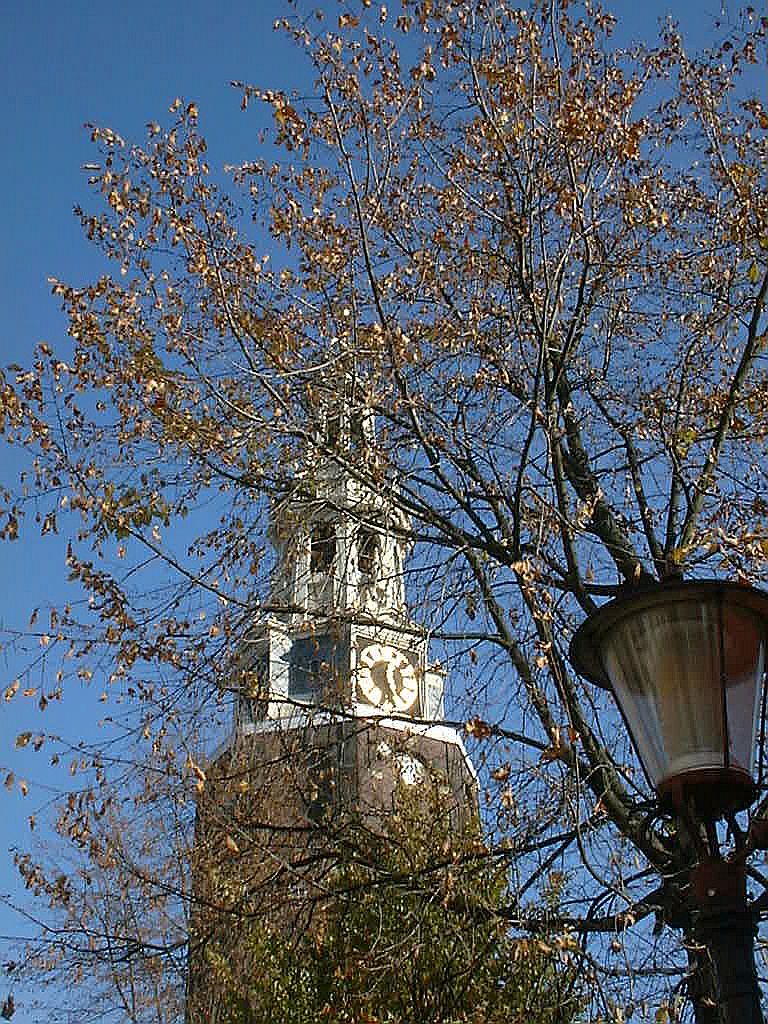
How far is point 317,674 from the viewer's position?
878 cm

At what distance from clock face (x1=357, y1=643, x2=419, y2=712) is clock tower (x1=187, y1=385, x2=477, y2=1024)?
0.06 ft

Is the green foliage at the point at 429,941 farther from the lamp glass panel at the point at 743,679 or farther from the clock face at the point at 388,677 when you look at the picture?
the lamp glass panel at the point at 743,679

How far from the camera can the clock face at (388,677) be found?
7.66 metres

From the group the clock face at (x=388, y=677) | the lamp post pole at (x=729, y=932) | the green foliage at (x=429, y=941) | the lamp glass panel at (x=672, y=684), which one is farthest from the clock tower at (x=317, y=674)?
the lamp post pole at (x=729, y=932)

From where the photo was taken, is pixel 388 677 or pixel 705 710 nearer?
pixel 705 710

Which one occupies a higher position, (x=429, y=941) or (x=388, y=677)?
(x=388, y=677)

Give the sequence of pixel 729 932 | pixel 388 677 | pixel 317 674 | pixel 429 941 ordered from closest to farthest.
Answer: pixel 729 932 < pixel 429 941 < pixel 388 677 < pixel 317 674

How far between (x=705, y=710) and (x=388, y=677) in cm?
448

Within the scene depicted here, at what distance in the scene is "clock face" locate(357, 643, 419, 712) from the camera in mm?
7656

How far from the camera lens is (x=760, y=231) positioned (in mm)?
8422

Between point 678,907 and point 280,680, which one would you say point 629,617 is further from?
point 280,680

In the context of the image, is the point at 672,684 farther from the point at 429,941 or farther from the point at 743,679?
the point at 429,941

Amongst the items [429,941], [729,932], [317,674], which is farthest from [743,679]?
[317,674]

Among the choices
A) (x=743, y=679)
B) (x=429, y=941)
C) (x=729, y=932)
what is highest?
(x=429, y=941)
